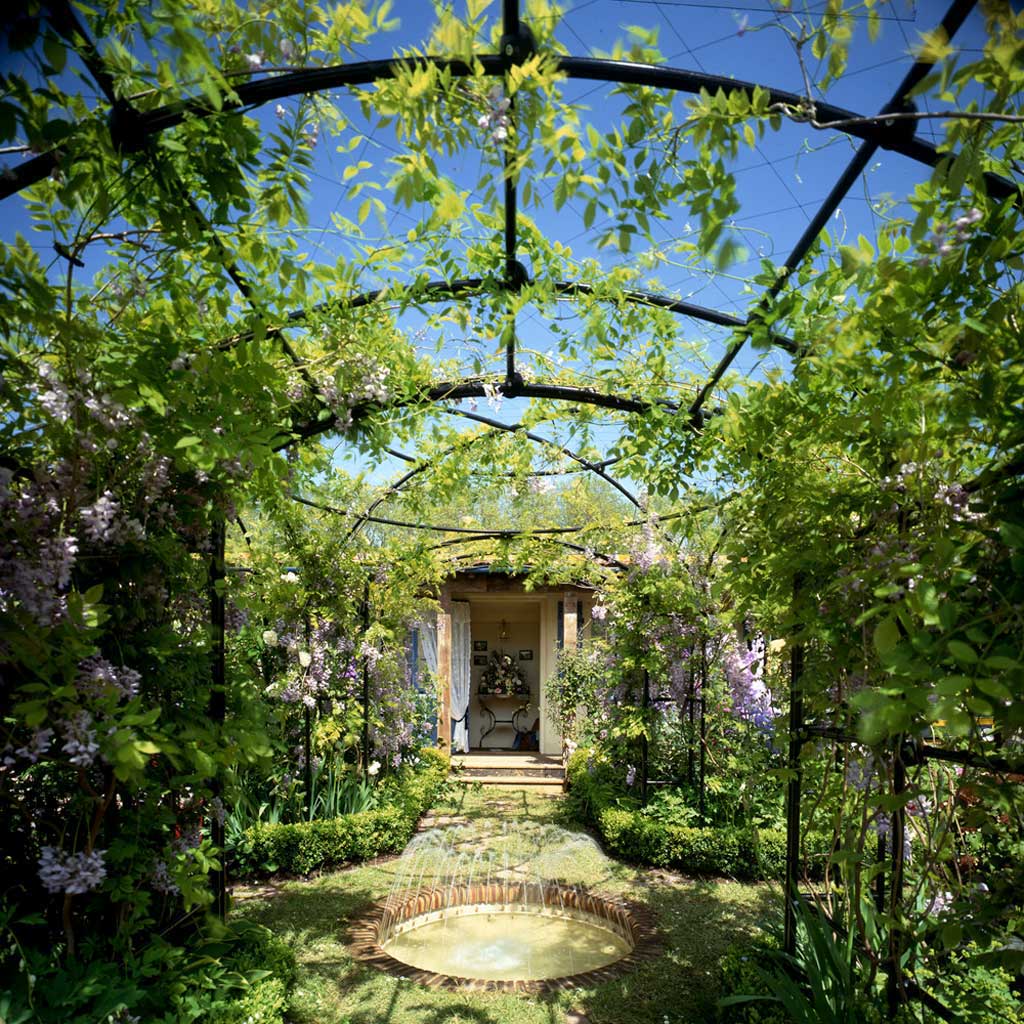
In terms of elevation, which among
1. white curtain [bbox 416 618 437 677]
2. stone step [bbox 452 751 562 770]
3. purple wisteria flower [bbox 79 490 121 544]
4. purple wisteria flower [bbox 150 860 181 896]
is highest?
purple wisteria flower [bbox 79 490 121 544]

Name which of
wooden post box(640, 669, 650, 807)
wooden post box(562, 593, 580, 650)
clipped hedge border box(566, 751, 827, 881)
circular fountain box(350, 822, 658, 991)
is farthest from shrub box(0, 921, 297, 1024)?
wooden post box(562, 593, 580, 650)

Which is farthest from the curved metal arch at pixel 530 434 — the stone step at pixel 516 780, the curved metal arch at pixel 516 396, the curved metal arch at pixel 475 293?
the stone step at pixel 516 780

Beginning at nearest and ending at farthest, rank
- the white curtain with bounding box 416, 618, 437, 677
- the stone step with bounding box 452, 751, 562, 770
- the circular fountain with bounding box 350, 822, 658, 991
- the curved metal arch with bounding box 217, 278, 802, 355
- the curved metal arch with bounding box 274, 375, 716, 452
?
the curved metal arch with bounding box 217, 278, 802, 355 → the curved metal arch with bounding box 274, 375, 716, 452 → the circular fountain with bounding box 350, 822, 658, 991 → the stone step with bounding box 452, 751, 562, 770 → the white curtain with bounding box 416, 618, 437, 677

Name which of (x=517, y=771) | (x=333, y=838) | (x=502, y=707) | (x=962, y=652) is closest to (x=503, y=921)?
(x=333, y=838)

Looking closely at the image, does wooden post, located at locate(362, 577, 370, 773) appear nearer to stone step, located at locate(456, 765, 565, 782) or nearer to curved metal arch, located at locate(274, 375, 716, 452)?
curved metal arch, located at locate(274, 375, 716, 452)

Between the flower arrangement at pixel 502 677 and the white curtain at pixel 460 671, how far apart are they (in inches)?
79.0

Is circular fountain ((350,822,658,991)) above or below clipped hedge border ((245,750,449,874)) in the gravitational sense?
below

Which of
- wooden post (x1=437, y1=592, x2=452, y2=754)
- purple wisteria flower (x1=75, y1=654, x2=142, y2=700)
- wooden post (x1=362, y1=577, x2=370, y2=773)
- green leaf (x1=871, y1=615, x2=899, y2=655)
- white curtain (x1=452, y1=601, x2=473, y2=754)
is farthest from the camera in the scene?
white curtain (x1=452, y1=601, x2=473, y2=754)

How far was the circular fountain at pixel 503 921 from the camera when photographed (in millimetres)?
4051

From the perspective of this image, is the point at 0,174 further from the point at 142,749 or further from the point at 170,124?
the point at 142,749

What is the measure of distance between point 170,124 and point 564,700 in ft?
25.5

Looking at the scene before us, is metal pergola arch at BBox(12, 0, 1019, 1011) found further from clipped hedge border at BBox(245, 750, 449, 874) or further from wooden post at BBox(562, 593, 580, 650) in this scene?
wooden post at BBox(562, 593, 580, 650)

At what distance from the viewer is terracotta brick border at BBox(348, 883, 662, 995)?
148 inches

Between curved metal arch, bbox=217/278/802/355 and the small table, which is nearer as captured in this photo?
curved metal arch, bbox=217/278/802/355
